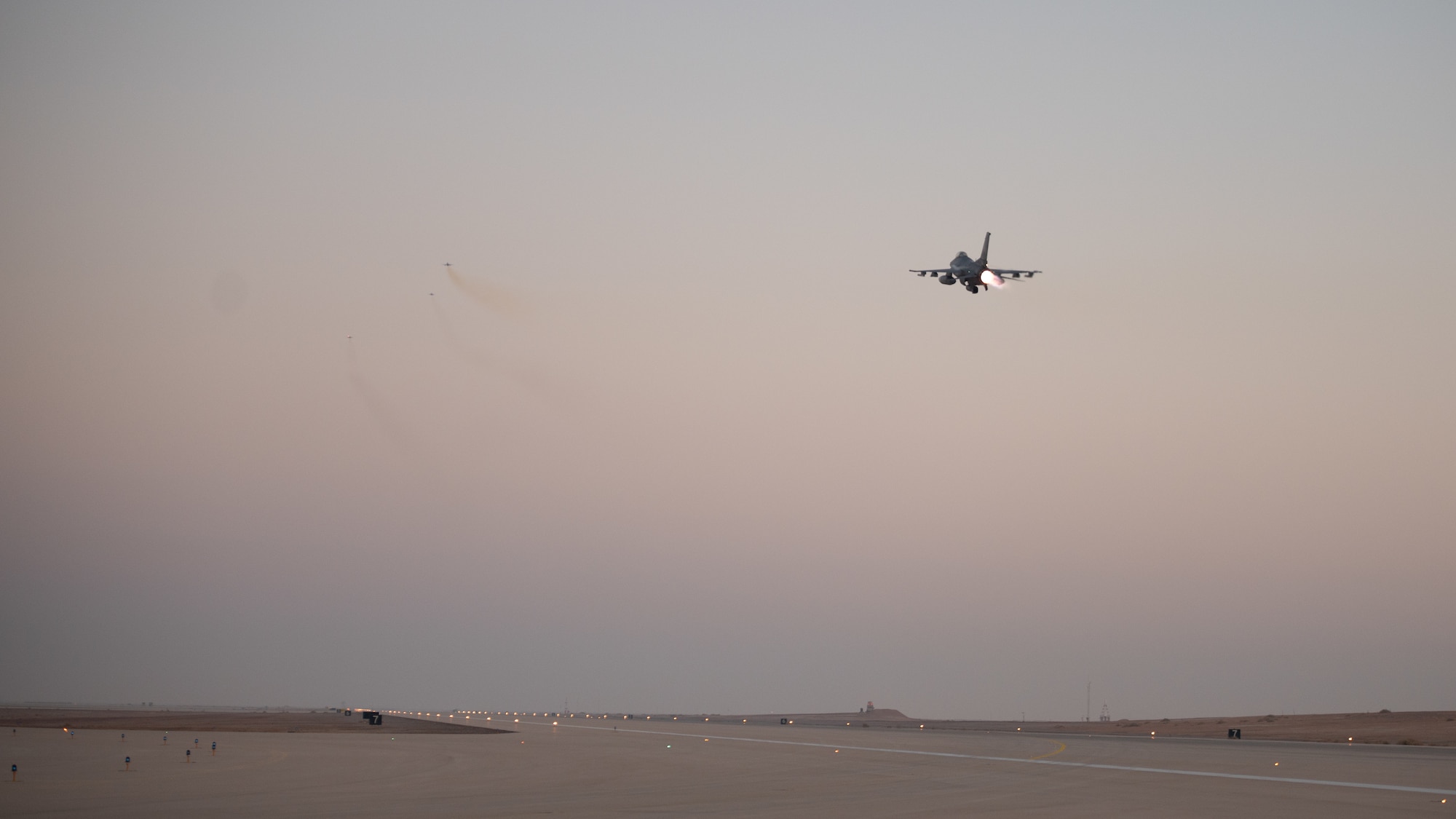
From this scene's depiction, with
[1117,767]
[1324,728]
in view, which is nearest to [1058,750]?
[1117,767]

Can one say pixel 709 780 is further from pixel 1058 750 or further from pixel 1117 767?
pixel 1058 750

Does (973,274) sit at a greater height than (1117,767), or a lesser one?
greater

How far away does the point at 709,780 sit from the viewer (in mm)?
37594

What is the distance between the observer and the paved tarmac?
1123 inches

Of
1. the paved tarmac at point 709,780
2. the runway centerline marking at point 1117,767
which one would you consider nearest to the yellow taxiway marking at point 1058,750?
the runway centerline marking at point 1117,767

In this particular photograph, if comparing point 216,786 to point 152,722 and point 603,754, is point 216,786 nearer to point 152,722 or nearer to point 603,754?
point 603,754

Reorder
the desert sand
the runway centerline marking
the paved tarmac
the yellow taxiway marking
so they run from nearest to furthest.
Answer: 1. the paved tarmac
2. the runway centerline marking
3. the yellow taxiway marking
4. the desert sand

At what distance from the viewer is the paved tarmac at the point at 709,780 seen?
93.6 feet

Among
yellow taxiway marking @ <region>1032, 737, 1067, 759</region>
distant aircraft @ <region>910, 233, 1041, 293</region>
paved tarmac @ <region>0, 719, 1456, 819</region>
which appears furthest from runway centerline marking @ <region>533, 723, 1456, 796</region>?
distant aircraft @ <region>910, 233, 1041, 293</region>

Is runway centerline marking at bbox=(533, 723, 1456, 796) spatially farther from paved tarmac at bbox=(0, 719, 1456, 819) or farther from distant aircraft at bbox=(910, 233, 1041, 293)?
distant aircraft at bbox=(910, 233, 1041, 293)

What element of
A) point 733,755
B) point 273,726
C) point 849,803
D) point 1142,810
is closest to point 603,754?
point 733,755

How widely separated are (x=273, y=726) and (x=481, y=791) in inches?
2671

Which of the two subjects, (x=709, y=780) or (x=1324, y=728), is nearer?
(x=709, y=780)

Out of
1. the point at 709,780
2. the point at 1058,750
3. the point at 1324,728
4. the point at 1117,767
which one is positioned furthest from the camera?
the point at 1324,728
